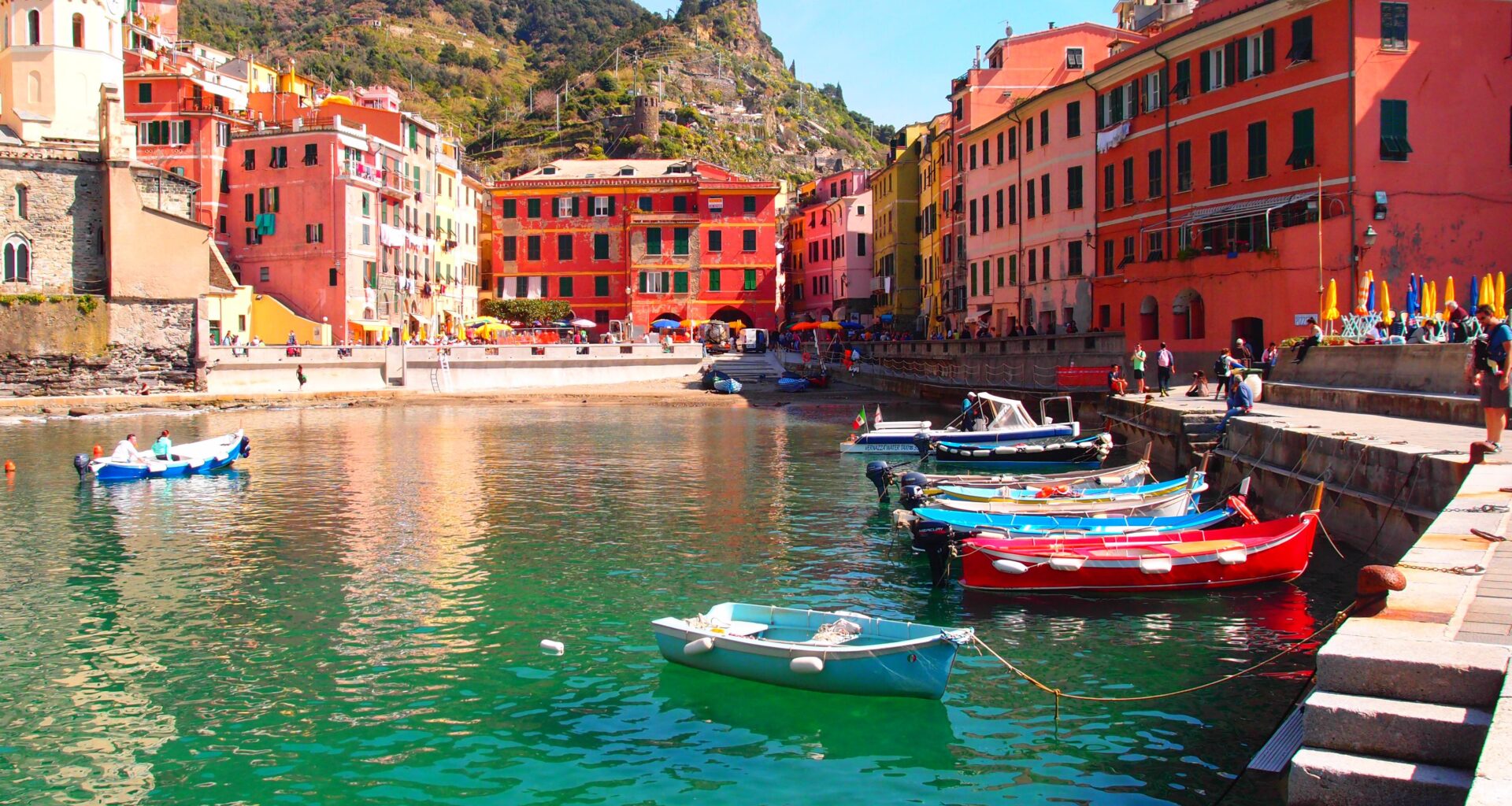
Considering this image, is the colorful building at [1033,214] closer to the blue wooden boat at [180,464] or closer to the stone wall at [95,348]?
the blue wooden boat at [180,464]

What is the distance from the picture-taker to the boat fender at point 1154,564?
1850cm

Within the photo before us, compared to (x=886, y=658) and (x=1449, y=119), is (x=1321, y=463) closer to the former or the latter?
(x=886, y=658)

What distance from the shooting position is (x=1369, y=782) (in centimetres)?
760

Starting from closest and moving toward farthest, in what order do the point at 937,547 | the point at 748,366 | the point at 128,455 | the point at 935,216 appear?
the point at 937,547 < the point at 128,455 < the point at 748,366 < the point at 935,216

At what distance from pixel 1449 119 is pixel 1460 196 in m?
2.48

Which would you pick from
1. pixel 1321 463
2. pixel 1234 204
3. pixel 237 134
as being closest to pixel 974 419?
pixel 1234 204

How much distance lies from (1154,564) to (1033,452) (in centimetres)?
1844

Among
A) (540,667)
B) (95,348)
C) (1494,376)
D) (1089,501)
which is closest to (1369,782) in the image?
(540,667)

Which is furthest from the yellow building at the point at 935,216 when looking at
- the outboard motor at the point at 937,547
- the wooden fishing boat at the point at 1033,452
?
the outboard motor at the point at 937,547

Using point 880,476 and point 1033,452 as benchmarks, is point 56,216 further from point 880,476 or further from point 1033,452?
point 880,476

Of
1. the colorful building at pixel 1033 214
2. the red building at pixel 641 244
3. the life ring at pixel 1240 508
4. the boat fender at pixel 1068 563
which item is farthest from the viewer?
the red building at pixel 641 244

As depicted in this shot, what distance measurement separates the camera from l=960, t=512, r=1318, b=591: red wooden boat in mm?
18500

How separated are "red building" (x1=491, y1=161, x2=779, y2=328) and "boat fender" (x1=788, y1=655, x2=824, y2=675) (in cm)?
7388

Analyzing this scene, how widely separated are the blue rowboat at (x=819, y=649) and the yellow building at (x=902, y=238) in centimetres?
6851
